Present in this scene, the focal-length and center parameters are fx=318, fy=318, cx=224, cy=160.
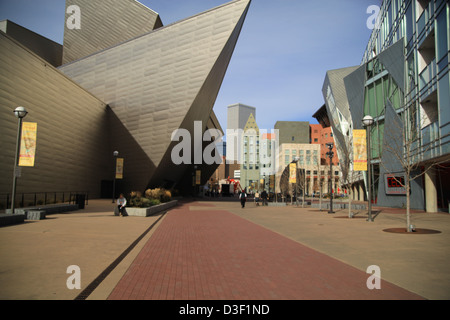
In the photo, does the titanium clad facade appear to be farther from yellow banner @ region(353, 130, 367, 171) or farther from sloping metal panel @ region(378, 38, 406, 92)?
sloping metal panel @ region(378, 38, 406, 92)

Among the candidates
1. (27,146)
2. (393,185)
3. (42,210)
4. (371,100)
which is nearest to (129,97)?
(27,146)

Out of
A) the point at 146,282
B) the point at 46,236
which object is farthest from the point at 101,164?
the point at 146,282

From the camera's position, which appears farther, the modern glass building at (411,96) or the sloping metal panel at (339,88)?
the sloping metal panel at (339,88)

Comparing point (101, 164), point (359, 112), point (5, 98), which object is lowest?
point (101, 164)

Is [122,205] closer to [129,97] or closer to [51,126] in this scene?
[51,126]

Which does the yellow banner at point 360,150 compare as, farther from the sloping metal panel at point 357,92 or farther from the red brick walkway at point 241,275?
the sloping metal panel at point 357,92

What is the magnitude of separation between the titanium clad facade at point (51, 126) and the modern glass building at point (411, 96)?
23824mm

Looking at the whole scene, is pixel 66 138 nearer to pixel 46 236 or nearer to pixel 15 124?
pixel 15 124

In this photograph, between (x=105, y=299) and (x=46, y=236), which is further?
(x=46, y=236)

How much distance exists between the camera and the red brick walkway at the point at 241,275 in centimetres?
467

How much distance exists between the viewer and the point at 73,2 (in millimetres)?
45094

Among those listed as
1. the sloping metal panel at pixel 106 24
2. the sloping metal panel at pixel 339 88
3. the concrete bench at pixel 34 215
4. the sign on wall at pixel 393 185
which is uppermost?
the sloping metal panel at pixel 106 24

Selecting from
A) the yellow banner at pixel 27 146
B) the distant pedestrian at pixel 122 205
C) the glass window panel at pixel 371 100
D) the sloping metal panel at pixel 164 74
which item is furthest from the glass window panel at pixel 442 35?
the yellow banner at pixel 27 146
